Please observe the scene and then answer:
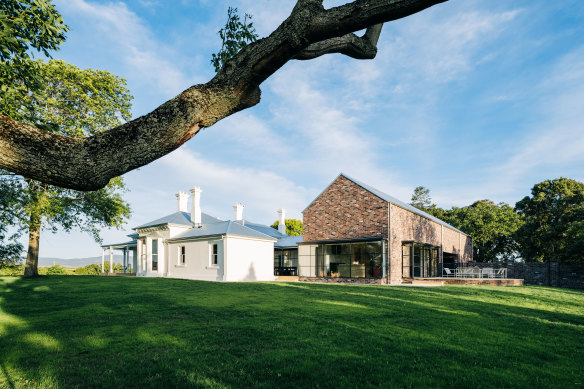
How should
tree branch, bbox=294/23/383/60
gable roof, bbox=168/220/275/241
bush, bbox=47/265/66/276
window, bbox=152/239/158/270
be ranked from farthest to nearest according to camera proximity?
1. bush, bbox=47/265/66/276
2. window, bbox=152/239/158/270
3. gable roof, bbox=168/220/275/241
4. tree branch, bbox=294/23/383/60

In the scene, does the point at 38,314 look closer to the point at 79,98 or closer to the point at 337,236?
the point at 79,98

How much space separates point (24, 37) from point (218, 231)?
17702mm

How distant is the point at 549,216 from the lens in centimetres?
3419

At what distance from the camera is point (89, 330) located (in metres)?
6.52

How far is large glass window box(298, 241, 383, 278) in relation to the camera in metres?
24.9

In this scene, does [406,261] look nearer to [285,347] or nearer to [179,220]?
[179,220]

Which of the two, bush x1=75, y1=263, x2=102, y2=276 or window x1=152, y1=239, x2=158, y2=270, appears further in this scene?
bush x1=75, y1=263, x2=102, y2=276

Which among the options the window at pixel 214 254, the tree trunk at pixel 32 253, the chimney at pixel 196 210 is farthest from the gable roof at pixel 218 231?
the tree trunk at pixel 32 253

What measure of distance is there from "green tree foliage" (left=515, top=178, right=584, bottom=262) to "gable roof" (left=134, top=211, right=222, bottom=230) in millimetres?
30413

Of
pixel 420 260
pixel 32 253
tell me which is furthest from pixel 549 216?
pixel 32 253

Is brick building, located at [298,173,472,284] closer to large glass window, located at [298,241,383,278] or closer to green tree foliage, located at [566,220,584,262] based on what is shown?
large glass window, located at [298,241,383,278]

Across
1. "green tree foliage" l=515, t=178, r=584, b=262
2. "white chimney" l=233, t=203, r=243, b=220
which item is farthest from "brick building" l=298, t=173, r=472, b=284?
"green tree foliage" l=515, t=178, r=584, b=262

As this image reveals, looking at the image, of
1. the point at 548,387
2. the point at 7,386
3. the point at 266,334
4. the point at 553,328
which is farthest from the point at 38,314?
the point at 553,328

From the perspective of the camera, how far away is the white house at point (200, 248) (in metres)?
23.1
